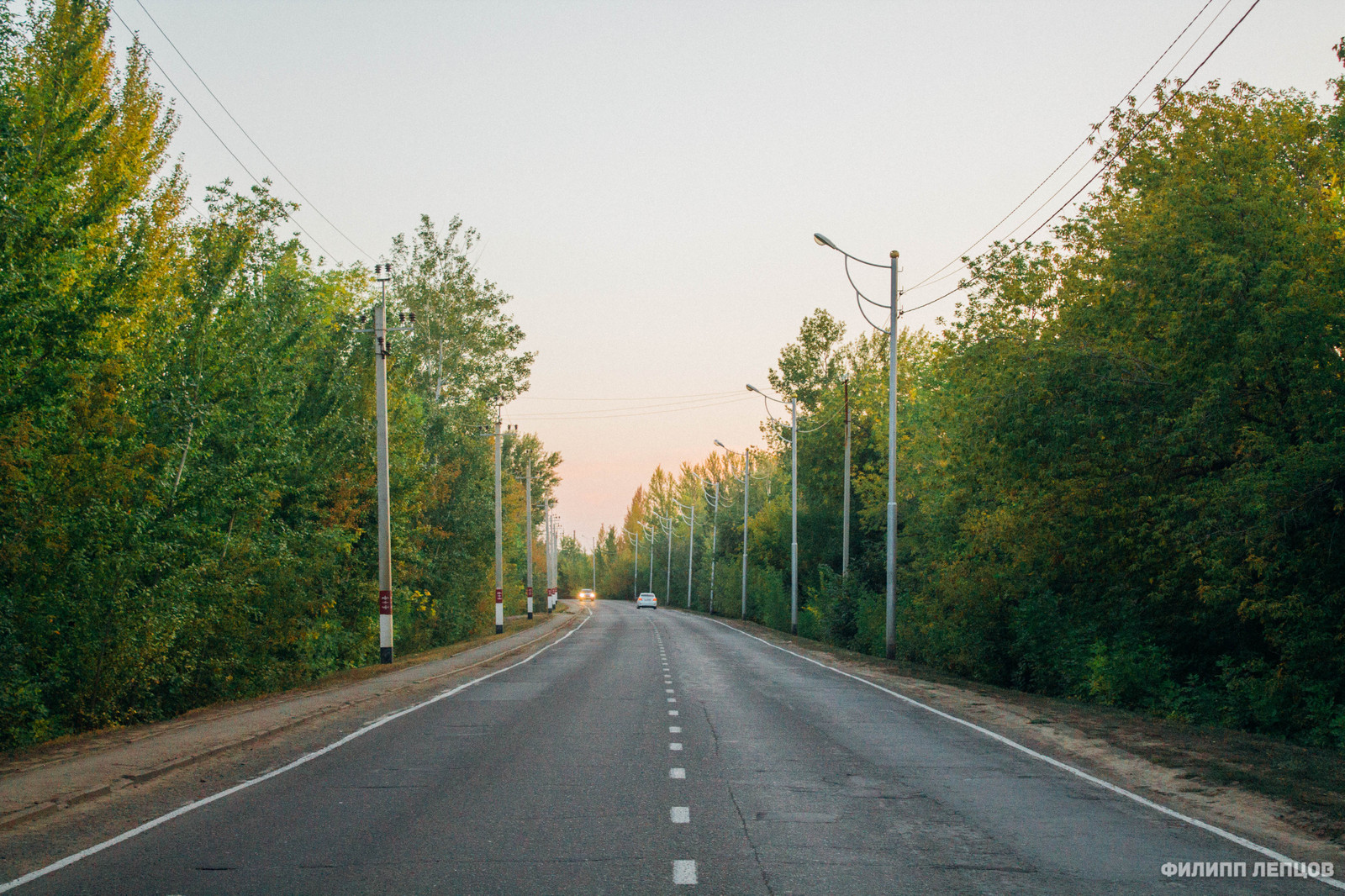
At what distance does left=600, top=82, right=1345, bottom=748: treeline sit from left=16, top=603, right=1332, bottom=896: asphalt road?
664 cm

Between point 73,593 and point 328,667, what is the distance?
53.3 ft

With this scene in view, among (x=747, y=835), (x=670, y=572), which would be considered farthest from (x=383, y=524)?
(x=670, y=572)

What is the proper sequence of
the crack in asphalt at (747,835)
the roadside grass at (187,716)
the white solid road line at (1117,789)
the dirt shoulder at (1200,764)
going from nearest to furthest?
the crack in asphalt at (747,835)
the white solid road line at (1117,789)
the dirt shoulder at (1200,764)
the roadside grass at (187,716)

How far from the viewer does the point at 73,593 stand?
16094mm

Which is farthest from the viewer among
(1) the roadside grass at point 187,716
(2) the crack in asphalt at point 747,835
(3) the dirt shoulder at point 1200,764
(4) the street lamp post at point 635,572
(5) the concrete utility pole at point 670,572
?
(4) the street lamp post at point 635,572

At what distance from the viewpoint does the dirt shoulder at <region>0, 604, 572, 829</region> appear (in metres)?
9.75

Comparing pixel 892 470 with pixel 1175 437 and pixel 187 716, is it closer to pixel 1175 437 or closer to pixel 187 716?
pixel 1175 437

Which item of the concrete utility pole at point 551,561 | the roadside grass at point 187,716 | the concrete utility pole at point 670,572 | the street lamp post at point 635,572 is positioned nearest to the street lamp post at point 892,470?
the roadside grass at point 187,716

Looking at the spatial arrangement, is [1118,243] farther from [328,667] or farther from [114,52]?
[328,667]

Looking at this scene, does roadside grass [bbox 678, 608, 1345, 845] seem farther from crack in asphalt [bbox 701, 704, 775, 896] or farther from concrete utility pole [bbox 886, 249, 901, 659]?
concrete utility pole [bbox 886, 249, 901, 659]

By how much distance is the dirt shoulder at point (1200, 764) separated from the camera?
898 cm

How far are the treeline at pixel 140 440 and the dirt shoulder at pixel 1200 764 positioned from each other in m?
13.7

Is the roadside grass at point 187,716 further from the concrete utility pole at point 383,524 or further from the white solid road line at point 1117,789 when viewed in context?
the white solid road line at point 1117,789

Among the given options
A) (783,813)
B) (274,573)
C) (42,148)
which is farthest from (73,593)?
(783,813)
